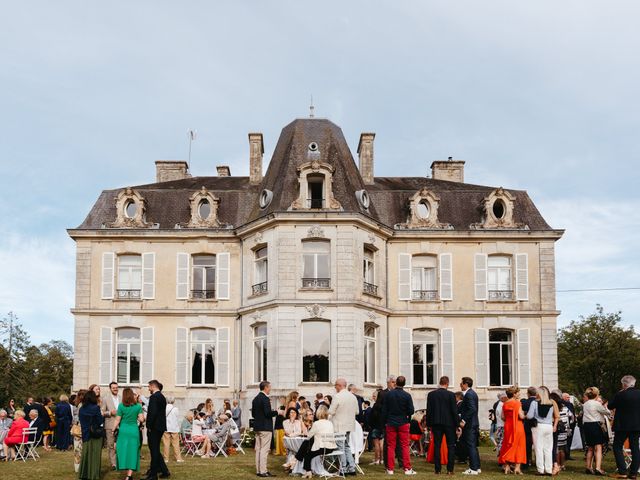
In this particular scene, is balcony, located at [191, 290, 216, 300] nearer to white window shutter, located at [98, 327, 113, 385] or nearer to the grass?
white window shutter, located at [98, 327, 113, 385]

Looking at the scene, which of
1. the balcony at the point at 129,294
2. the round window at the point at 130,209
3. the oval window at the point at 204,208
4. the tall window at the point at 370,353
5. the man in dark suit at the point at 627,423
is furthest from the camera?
the oval window at the point at 204,208

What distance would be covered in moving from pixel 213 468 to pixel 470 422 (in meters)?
5.17

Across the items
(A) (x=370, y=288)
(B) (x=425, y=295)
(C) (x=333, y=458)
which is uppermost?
(A) (x=370, y=288)

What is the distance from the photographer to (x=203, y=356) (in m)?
29.0

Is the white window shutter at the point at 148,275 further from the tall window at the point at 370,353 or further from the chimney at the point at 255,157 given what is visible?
the tall window at the point at 370,353

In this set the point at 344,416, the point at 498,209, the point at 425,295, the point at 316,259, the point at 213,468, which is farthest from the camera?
the point at 498,209

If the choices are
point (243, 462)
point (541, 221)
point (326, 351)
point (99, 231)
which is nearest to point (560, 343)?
point (541, 221)

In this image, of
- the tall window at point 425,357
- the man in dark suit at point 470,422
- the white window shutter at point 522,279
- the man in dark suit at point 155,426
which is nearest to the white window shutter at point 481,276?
the white window shutter at point 522,279

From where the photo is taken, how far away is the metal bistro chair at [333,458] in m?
14.7

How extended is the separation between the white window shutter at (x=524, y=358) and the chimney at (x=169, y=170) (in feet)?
50.1

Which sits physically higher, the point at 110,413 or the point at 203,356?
the point at 203,356

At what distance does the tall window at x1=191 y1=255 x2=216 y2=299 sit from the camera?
29406mm

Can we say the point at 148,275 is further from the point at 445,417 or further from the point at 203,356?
the point at 445,417

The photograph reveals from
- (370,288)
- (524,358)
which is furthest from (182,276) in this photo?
(524,358)
